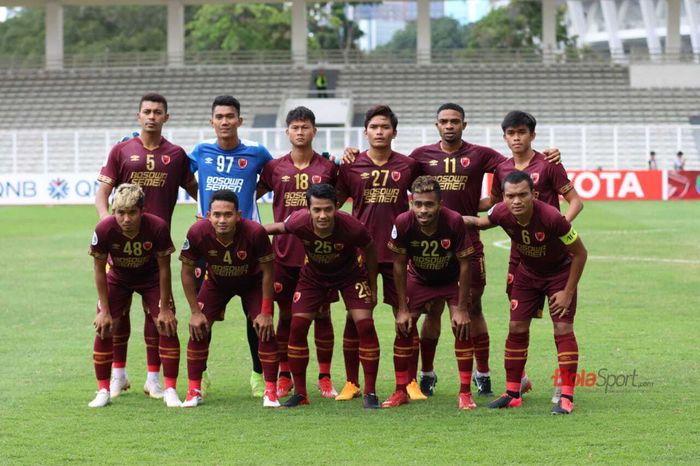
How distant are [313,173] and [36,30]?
74.5m

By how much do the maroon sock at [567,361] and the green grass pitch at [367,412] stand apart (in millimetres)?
192

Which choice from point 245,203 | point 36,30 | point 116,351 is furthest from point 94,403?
point 36,30

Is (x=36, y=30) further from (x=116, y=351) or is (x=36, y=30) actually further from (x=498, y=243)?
(x=116, y=351)

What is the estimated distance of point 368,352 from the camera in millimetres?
8234

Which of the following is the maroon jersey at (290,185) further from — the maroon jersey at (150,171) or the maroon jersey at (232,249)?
the maroon jersey at (150,171)

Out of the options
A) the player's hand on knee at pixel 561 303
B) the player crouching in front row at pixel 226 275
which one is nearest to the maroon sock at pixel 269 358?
the player crouching in front row at pixel 226 275

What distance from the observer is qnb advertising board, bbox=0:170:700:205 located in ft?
126

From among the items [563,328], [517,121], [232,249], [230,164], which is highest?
[517,121]

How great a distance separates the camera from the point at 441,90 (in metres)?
48.3

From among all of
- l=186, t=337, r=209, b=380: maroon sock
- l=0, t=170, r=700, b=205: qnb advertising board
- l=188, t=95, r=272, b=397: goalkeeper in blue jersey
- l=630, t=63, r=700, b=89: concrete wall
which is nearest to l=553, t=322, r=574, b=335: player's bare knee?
l=188, t=95, r=272, b=397: goalkeeper in blue jersey

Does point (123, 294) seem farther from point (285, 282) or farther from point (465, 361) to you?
point (465, 361)

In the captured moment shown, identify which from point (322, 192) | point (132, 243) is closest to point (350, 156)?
point (322, 192)

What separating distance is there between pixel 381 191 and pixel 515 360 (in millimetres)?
1561

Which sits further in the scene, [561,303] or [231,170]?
[231,170]
